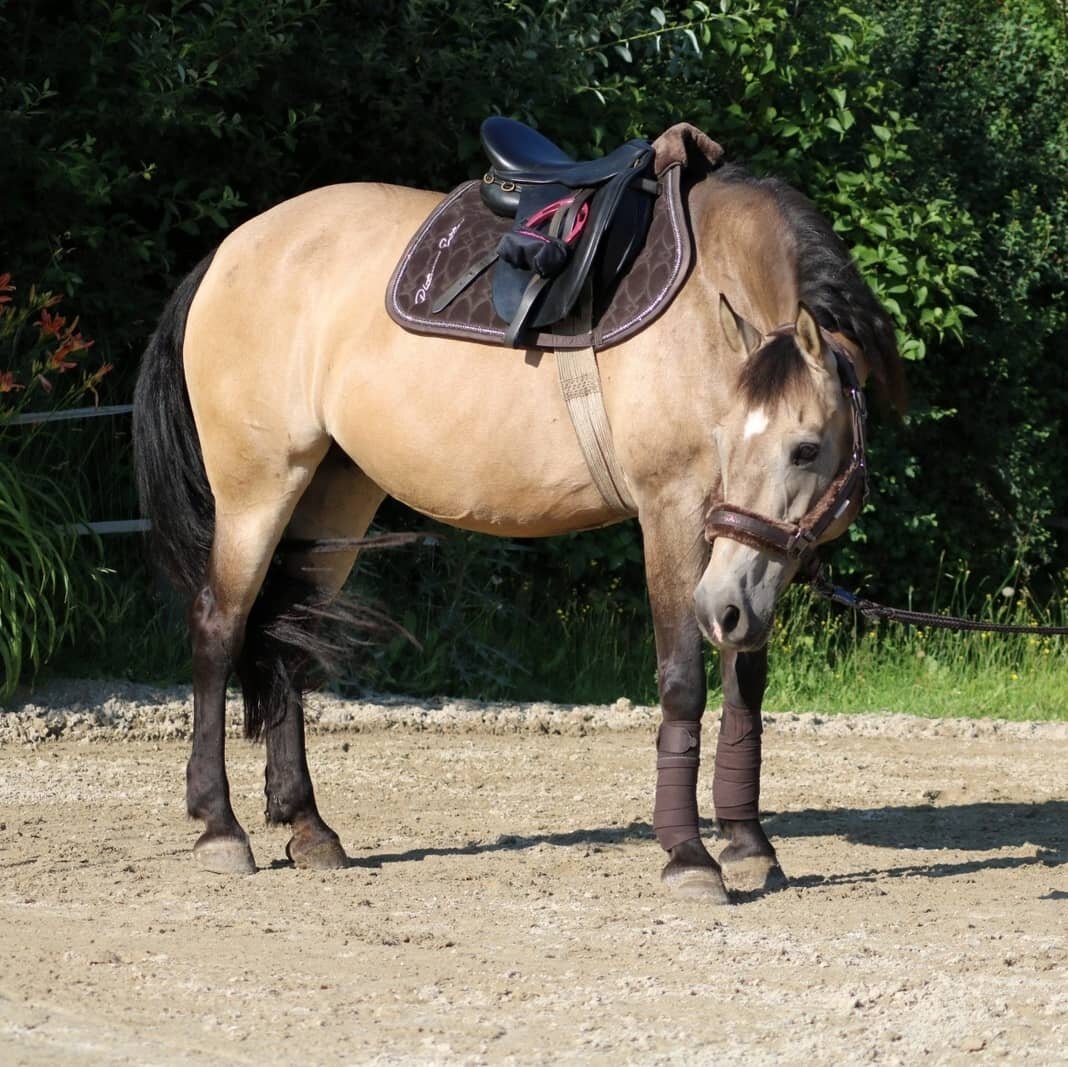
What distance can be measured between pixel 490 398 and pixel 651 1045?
1.98 m

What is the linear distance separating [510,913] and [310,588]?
1.35 m

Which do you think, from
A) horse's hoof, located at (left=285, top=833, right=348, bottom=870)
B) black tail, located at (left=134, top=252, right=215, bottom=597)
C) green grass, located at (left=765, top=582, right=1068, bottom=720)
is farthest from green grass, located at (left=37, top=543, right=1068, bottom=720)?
horse's hoof, located at (left=285, top=833, right=348, bottom=870)

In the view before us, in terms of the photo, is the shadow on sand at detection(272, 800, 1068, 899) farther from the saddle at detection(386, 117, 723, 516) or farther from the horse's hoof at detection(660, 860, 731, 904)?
the saddle at detection(386, 117, 723, 516)

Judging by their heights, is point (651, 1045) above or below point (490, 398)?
below

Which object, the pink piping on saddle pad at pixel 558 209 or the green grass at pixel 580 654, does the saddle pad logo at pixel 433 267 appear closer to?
the pink piping on saddle pad at pixel 558 209

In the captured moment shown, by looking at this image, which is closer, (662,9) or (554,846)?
(554,846)

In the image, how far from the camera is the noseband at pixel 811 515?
401 centimetres

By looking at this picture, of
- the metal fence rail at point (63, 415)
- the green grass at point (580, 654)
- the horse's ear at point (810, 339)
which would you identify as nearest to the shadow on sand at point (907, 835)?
the horse's ear at point (810, 339)

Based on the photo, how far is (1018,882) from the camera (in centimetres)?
470

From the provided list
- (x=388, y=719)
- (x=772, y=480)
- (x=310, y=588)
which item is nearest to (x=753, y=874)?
(x=772, y=480)

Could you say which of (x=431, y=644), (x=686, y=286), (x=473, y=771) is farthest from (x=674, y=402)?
(x=431, y=644)

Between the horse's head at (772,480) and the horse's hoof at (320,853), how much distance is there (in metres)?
1.42

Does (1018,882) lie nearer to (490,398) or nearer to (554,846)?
(554,846)

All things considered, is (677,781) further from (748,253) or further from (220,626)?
(220,626)
